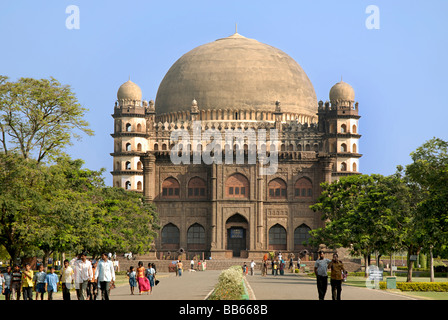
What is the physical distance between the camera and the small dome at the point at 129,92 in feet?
313

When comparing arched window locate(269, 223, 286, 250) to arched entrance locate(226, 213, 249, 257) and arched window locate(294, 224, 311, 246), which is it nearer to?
arched window locate(294, 224, 311, 246)

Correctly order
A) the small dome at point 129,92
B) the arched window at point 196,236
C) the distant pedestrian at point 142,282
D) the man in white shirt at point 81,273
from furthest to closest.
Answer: the small dome at point 129,92 → the arched window at point 196,236 → the distant pedestrian at point 142,282 → the man in white shirt at point 81,273

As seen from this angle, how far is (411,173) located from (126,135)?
5796 centimetres

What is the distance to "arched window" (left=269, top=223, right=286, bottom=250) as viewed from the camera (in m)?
85.9

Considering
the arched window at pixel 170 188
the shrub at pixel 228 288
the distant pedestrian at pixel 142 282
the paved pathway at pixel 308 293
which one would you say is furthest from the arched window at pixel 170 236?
the shrub at pixel 228 288

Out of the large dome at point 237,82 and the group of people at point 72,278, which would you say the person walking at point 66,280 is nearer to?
the group of people at point 72,278

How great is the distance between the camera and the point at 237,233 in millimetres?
86688

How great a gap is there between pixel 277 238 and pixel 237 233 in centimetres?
445

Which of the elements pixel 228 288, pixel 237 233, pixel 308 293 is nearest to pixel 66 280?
pixel 228 288

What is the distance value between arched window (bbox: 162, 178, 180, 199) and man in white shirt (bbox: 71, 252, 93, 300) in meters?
61.4

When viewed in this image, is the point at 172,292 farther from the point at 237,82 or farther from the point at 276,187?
the point at 237,82

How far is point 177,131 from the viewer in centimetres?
9344

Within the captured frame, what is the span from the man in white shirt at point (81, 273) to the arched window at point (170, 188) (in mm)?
61398
